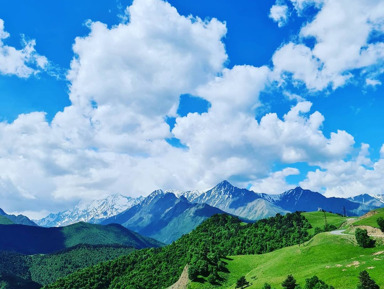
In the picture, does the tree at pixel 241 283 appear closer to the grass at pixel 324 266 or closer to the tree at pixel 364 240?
the grass at pixel 324 266

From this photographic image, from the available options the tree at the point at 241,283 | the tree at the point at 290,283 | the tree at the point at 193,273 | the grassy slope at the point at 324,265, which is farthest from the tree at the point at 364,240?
the tree at the point at 193,273

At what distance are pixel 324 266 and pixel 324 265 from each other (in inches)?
84.9

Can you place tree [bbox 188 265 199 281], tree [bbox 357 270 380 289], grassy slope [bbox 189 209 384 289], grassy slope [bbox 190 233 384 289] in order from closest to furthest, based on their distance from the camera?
tree [bbox 357 270 380 289] < grassy slope [bbox 190 233 384 289] < grassy slope [bbox 189 209 384 289] < tree [bbox 188 265 199 281]

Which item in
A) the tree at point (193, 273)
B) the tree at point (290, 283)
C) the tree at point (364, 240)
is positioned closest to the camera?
the tree at point (290, 283)

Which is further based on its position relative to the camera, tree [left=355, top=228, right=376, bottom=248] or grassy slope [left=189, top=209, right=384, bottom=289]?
tree [left=355, top=228, right=376, bottom=248]

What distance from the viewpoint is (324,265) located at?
9206 cm

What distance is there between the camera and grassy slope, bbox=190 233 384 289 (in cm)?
Result: 7681

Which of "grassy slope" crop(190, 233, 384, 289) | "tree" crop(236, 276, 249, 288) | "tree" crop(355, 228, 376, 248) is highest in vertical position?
"tree" crop(355, 228, 376, 248)

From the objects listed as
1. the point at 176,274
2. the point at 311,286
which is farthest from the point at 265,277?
the point at 176,274

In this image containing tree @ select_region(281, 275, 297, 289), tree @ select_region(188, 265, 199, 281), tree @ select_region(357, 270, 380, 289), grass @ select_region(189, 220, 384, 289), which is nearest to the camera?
tree @ select_region(357, 270, 380, 289)

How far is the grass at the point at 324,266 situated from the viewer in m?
76.9

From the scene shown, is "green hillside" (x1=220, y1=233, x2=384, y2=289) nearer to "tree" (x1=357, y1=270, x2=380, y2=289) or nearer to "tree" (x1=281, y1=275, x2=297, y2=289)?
"tree" (x1=281, y1=275, x2=297, y2=289)

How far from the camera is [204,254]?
5536 inches

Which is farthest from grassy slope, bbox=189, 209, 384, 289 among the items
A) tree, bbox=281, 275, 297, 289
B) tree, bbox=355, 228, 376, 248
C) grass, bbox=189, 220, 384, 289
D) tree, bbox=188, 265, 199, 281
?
tree, bbox=188, 265, 199, 281
